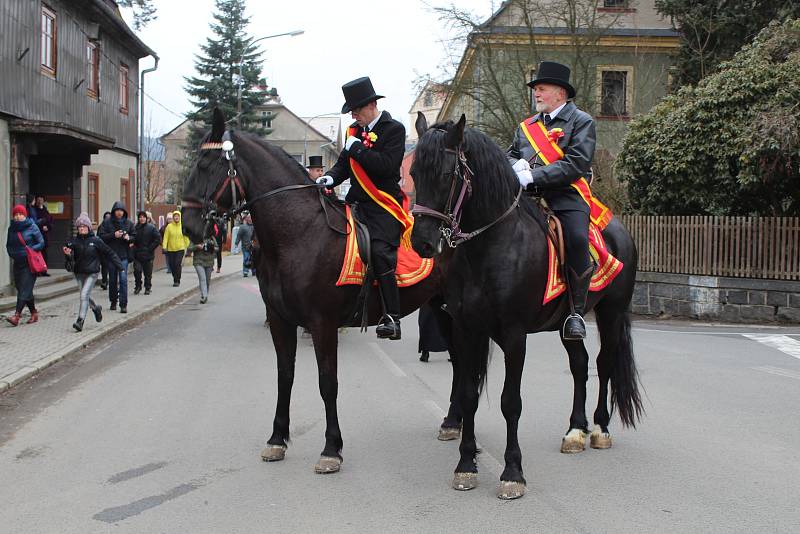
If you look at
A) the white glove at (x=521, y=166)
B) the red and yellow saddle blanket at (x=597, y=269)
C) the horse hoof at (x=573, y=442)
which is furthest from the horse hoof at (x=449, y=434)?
the white glove at (x=521, y=166)

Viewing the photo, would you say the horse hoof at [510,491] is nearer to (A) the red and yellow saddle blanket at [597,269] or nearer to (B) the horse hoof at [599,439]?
(A) the red and yellow saddle blanket at [597,269]

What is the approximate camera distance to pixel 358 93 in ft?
19.4

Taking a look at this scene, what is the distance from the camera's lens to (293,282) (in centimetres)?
556

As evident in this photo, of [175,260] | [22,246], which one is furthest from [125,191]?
[22,246]

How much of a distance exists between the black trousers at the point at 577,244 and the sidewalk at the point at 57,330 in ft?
21.1

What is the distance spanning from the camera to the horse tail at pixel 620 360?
6.47 meters

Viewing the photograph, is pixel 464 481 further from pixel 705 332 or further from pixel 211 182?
pixel 705 332

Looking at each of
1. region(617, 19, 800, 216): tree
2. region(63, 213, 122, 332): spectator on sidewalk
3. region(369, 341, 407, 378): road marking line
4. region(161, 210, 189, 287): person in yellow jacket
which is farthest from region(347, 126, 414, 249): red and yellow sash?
region(161, 210, 189, 287): person in yellow jacket

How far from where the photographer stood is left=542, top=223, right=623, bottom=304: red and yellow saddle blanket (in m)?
5.51

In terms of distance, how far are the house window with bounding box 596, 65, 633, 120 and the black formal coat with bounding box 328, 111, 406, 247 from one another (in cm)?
2952

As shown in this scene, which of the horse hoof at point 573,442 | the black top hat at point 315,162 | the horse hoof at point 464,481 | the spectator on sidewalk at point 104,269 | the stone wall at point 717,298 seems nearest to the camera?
the horse hoof at point 464,481

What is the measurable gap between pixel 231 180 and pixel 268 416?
2603 millimetres

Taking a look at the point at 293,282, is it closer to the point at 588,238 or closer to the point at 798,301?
the point at 588,238

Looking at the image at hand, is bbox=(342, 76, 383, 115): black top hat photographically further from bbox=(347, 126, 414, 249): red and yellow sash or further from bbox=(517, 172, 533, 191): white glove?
bbox=(517, 172, 533, 191): white glove
